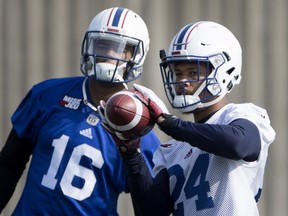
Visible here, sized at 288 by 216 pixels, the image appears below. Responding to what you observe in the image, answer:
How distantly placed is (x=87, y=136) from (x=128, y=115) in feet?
1.83

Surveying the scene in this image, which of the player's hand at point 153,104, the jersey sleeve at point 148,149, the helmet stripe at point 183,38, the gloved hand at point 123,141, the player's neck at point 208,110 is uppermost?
the helmet stripe at point 183,38

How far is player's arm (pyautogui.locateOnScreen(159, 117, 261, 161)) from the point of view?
129 inches

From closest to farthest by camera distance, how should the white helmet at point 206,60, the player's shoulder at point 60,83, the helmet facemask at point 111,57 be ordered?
1. the white helmet at point 206,60
2. the helmet facemask at point 111,57
3. the player's shoulder at point 60,83

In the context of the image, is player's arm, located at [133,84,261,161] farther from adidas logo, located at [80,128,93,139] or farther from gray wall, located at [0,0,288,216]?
gray wall, located at [0,0,288,216]

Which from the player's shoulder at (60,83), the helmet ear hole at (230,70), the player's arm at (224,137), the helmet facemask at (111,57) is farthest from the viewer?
the player's shoulder at (60,83)

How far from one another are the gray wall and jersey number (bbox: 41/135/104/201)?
1.47 metres

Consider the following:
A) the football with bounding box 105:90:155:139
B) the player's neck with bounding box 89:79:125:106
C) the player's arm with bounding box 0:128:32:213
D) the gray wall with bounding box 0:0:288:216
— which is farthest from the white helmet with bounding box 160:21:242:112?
the gray wall with bounding box 0:0:288:216

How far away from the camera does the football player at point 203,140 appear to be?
10.9 feet

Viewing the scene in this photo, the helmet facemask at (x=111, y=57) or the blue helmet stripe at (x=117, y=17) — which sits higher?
the blue helmet stripe at (x=117, y=17)

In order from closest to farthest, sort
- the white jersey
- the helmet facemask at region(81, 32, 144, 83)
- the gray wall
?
1. the white jersey
2. the helmet facemask at region(81, 32, 144, 83)
3. the gray wall

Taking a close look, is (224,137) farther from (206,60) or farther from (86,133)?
(86,133)

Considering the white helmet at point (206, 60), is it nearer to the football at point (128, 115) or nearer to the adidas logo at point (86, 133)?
the football at point (128, 115)

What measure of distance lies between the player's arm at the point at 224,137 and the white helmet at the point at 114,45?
1.92 ft

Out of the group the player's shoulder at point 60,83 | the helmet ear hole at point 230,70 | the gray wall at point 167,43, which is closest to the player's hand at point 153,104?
the helmet ear hole at point 230,70
